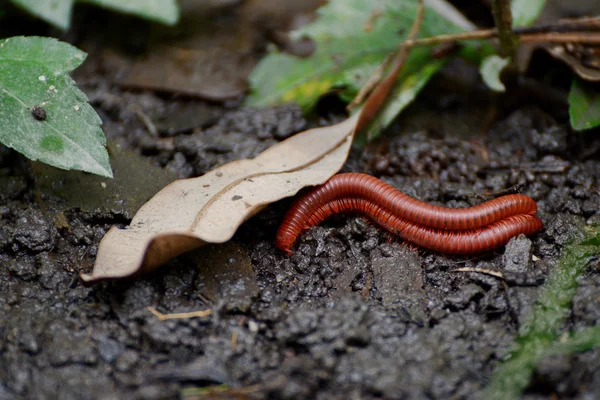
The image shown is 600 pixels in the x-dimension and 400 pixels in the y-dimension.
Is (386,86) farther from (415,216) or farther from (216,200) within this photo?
(216,200)

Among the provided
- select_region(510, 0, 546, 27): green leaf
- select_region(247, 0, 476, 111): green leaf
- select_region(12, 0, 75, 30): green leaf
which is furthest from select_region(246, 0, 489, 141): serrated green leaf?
select_region(12, 0, 75, 30): green leaf

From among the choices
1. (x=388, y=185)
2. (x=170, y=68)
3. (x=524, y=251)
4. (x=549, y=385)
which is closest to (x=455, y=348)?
(x=549, y=385)

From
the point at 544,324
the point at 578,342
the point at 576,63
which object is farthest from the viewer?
the point at 576,63

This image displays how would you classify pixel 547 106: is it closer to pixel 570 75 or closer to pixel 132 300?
pixel 570 75

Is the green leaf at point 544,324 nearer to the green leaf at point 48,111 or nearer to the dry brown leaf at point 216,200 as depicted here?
the dry brown leaf at point 216,200

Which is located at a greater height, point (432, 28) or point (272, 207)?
point (432, 28)

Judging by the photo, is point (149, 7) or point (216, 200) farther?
point (149, 7)

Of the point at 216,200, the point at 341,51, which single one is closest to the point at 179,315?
the point at 216,200
